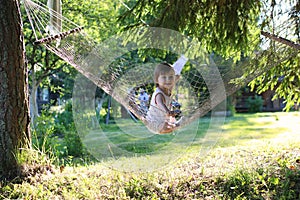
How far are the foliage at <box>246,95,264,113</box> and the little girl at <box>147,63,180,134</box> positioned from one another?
24.8ft

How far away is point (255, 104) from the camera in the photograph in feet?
32.2

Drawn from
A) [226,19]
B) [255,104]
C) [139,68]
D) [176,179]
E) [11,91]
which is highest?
[226,19]

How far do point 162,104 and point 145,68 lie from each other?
82cm

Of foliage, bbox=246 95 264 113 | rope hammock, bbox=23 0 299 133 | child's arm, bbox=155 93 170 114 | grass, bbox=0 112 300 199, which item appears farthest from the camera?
foliage, bbox=246 95 264 113

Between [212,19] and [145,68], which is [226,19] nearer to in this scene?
[212,19]

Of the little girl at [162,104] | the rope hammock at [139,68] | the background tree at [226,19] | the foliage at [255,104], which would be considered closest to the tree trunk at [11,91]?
the rope hammock at [139,68]

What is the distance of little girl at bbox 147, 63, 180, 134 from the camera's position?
2.39 m

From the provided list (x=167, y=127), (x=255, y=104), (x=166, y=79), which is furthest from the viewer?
(x=255, y=104)

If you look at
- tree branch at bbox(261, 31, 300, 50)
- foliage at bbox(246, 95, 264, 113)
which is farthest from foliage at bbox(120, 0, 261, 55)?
foliage at bbox(246, 95, 264, 113)

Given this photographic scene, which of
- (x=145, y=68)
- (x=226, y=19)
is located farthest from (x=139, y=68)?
(x=226, y=19)

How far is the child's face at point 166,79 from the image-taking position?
8.31 feet

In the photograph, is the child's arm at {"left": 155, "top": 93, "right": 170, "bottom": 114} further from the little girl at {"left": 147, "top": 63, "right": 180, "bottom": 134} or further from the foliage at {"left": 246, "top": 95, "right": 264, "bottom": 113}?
the foliage at {"left": 246, "top": 95, "right": 264, "bottom": 113}

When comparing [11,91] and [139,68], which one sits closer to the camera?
[11,91]

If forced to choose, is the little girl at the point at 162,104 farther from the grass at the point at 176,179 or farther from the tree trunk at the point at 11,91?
the tree trunk at the point at 11,91
